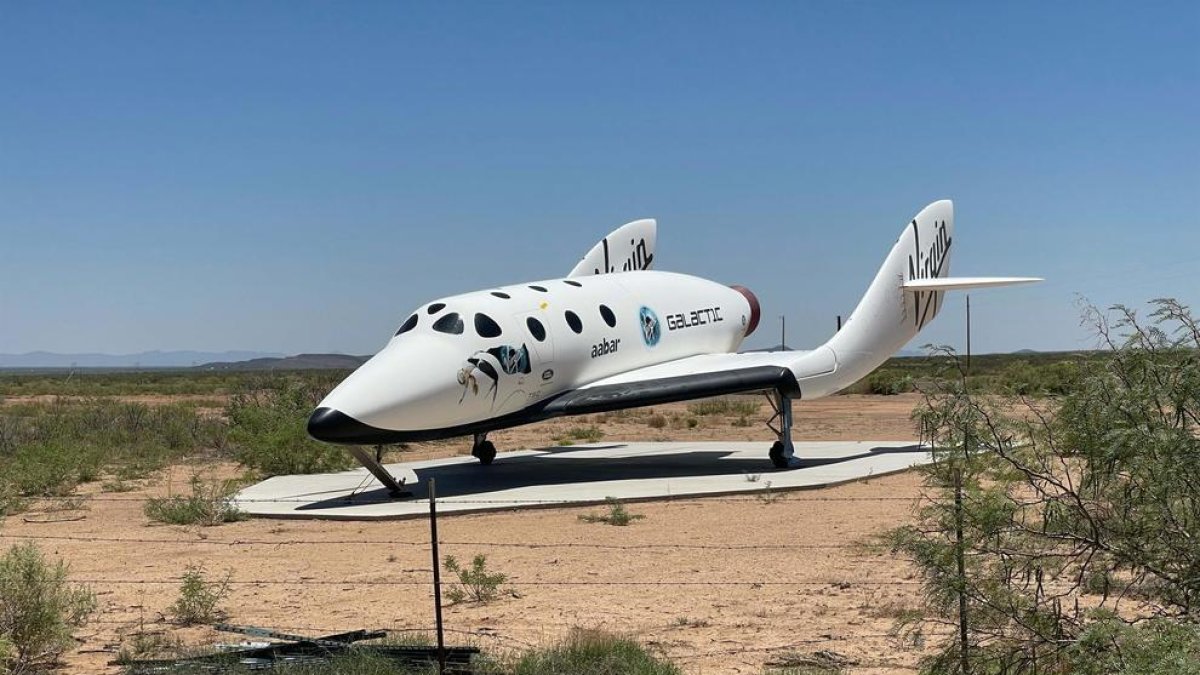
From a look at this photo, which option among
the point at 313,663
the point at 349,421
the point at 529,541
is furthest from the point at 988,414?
the point at 349,421

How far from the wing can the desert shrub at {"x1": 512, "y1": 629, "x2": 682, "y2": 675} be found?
1055cm

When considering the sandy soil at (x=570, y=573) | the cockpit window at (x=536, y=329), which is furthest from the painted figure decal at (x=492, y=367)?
the sandy soil at (x=570, y=573)

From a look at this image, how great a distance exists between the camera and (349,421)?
49.9ft

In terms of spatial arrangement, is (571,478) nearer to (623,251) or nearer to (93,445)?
(623,251)

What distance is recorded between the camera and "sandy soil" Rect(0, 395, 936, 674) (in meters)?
8.81

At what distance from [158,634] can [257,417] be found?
15.8m

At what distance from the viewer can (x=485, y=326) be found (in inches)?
685

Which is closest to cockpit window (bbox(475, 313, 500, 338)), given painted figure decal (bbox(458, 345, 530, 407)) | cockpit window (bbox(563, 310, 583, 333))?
painted figure decal (bbox(458, 345, 530, 407))

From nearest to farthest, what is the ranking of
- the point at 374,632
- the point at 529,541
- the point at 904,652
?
the point at 904,652
the point at 374,632
the point at 529,541

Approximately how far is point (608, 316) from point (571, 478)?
2.92 m

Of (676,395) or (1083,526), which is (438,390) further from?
(1083,526)

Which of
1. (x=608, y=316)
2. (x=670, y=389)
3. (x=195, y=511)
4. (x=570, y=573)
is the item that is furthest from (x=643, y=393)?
(x=570, y=573)

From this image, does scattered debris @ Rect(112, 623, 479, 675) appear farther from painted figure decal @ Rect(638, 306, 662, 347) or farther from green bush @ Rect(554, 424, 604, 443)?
green bush @ Rect(554, 424, 604, 443)

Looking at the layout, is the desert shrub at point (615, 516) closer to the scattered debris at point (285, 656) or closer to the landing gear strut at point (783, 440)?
the landing gear strut at point (783, 440)
